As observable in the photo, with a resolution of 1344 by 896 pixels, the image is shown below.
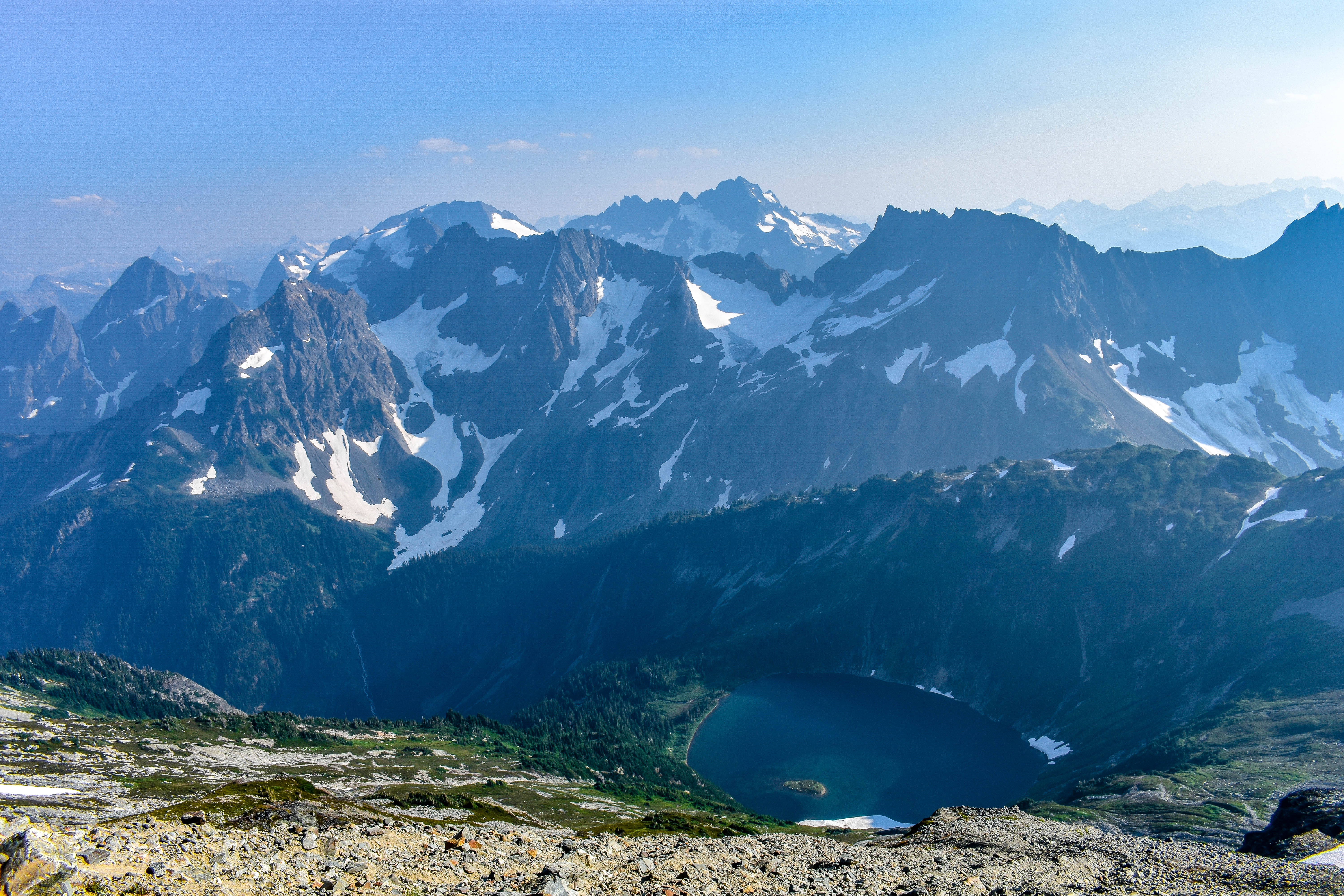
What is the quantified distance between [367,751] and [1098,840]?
11500 cm

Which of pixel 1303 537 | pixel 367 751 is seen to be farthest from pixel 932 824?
pixel 1303 537

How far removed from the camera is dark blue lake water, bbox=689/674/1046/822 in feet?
495

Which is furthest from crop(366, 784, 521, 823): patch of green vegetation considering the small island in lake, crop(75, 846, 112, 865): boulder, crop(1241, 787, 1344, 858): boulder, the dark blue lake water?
the small island in lake

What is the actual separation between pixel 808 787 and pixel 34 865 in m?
140

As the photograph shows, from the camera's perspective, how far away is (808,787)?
157500 mm

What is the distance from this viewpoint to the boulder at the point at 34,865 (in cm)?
3366

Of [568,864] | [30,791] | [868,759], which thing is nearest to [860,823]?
[868,759]

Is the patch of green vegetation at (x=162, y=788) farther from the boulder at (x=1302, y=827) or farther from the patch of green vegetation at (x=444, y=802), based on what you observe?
the boulder at (x=1302, y=827)

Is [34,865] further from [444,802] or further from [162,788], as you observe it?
[162,788]

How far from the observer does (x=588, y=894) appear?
42.4 m

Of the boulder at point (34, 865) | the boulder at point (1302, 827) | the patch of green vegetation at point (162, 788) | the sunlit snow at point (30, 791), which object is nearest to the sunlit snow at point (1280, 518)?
the boulder at point (1302, 827)

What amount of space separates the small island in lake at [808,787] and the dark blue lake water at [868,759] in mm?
638

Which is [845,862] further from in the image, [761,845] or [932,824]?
[932,824]

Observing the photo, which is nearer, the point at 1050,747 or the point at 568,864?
the point at 568,864
